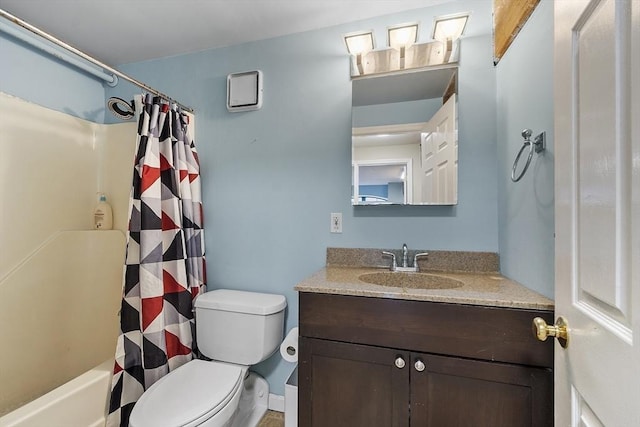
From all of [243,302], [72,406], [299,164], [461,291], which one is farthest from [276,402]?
[299,164]

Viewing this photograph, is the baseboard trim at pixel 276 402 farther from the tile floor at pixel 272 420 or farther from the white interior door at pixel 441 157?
the white interior door at pixel 441 157

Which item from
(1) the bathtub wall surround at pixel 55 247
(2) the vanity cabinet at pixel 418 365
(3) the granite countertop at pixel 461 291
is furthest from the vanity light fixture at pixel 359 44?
(1) the bathtub wall surround at pixel 55 247

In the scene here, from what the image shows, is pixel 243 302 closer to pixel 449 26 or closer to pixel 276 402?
pixel 276 402

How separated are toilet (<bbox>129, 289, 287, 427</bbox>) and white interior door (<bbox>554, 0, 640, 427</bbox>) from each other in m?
1.16

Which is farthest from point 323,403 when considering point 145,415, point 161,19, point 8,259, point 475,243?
point 161,19

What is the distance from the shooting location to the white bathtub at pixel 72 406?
112 centimetres

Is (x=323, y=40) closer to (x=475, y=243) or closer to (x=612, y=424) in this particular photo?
(x=475, y=243)

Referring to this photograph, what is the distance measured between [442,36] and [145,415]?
216 cm

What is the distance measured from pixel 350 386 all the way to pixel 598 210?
1.00 metres

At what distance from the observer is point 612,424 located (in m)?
0.49

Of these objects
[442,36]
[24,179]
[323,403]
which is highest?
[442,36]

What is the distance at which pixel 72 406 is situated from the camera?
1266 mm

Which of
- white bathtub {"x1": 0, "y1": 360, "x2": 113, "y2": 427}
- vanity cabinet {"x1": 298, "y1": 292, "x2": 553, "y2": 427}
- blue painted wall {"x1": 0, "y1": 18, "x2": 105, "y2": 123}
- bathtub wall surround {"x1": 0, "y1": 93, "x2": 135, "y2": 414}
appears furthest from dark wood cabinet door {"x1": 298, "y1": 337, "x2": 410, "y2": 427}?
blue painted wall {"x1": 0, "y1": 18, "x2": 105, "y2": 123}

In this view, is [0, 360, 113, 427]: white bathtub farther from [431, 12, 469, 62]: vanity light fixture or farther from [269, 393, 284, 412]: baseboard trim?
[431, 12, 469, 62]: vanity light fixture
